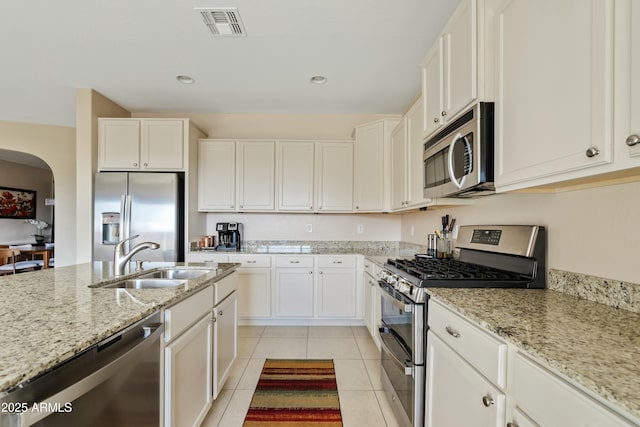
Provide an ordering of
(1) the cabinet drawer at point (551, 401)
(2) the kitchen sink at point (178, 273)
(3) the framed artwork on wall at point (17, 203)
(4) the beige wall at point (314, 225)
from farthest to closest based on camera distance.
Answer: (3) the framed artwork on wall at point (17, 203)
(4) the beige wall at point (314, 225)
(2) the kitchen sink at point (178, 273)
(1) the cabinet drawer at point (551, 401)

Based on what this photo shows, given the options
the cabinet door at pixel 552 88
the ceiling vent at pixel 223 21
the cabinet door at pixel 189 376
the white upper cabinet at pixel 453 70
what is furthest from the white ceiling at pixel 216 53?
the cabinet door at pixel 189 376

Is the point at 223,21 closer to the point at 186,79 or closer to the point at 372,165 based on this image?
the point at 186,79

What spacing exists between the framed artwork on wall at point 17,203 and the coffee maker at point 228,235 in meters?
5.71

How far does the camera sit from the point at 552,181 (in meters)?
1.05

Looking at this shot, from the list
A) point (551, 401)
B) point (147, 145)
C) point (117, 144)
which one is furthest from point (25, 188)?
point (551, 401)

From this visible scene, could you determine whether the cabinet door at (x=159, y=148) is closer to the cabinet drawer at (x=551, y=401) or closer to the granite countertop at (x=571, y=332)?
the granite countertop at (x=571, y=332)

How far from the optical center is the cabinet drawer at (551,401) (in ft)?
2.04

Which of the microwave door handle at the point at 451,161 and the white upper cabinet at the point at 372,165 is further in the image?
the white upper cabinet at the point at 372,165

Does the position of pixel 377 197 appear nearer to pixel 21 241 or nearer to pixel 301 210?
pixel 301 210

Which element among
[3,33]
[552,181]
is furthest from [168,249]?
[552,181]

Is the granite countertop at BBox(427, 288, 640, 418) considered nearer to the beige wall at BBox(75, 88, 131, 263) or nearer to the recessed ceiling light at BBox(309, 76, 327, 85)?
the recessed ceiling light at BBox(309, 76, 327, 85)

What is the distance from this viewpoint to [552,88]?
102 cm

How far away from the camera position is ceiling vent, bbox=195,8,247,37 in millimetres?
2041

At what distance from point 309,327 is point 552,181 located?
2978 mm
